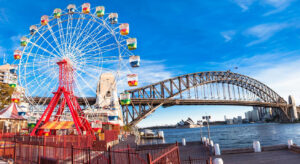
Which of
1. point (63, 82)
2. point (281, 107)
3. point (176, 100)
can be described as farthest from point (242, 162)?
point (281, 107)

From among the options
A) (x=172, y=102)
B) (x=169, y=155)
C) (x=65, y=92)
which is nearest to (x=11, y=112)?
(x=65, y=92)

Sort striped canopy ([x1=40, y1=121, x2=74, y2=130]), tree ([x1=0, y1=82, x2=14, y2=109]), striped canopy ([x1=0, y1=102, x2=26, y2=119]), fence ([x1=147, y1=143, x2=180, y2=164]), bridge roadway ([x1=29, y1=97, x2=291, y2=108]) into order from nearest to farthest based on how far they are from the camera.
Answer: fence ([x1=147, y1=143, x2=180, y2=164])
striped canopy ([x1=40, y1=121, x2=74, y2=130])
striped canopy ([x1=0, y1=102, x2=26, y2=119])
tree ([x1=0, y1=82, x2=14, y2=109])
bridge roadway ([x1=29, y1=97, x2=291, y2=108])

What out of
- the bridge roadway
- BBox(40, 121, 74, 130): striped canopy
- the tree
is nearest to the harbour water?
the bridge roadway

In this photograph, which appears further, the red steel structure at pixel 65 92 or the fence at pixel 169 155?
the red steel structure at pixel 65 92

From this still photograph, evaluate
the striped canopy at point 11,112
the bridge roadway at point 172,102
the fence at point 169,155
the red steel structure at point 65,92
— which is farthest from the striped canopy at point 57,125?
the bridge roadway at point 172,102

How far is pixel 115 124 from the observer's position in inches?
1706

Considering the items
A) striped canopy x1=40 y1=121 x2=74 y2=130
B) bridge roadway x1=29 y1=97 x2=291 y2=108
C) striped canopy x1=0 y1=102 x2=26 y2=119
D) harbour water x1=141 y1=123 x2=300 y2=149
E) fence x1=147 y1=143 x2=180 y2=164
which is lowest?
harbour water x1=141 y1=123 x2=300 y2=149

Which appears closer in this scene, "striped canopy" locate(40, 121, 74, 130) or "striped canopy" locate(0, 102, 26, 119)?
"striped canopy" locate(40, 121, 74, 130)

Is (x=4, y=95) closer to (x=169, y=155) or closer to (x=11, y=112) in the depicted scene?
(x=11, y=112)

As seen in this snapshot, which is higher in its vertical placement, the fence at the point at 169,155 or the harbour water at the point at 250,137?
the fence at the point at 169,155

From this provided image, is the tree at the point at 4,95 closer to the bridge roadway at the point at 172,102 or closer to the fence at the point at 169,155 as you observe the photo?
the bridge roadway at the point at 172,102

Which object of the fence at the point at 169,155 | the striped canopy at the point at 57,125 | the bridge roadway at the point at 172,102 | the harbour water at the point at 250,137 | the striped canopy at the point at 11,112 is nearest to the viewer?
the fence at the point at 169,155

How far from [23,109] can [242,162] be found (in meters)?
33.3

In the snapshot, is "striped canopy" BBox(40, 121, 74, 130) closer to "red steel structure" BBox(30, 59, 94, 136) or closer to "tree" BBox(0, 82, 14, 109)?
"red steel structure" BBox(30, 59, 94, 136)
